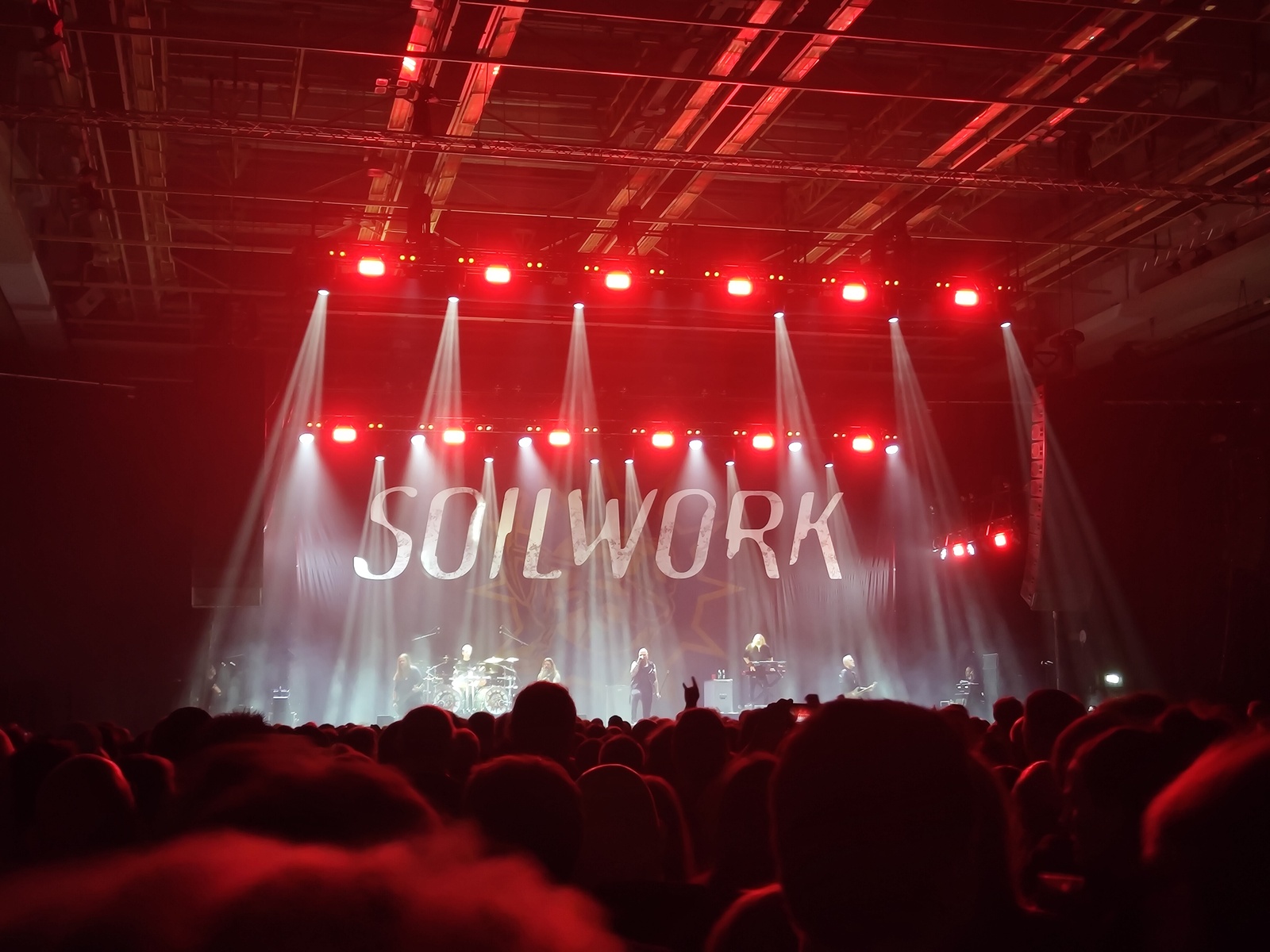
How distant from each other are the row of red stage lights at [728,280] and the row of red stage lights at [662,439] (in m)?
5.14

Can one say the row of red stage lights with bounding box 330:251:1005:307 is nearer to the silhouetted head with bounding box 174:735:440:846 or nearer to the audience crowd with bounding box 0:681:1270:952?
the audience crowd with bounding box 0:681:1270:952

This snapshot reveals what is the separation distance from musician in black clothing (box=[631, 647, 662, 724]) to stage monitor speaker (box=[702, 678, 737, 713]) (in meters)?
1.02

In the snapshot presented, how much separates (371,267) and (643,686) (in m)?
8.89

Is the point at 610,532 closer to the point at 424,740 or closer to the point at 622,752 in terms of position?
the point at 622,752

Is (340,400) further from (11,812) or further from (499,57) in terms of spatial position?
(11,812)

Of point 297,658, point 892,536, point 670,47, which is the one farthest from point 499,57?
point 892,536

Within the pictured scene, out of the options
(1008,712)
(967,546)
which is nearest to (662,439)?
(967,546)

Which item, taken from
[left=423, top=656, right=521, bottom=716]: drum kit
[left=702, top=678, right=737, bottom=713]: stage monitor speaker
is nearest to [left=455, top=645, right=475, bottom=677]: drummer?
[left=423, top=656, right=521, bottom=716]: drum kit

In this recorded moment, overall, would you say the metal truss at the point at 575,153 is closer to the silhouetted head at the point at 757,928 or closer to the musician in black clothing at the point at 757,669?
the silhouetted head at the point at 757,928

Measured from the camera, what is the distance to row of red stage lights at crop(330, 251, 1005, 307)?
37.2 ft

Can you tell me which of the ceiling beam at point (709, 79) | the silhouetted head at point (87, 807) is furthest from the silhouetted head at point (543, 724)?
the ceiling beam at point (709, 79)

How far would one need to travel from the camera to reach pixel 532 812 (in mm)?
2266

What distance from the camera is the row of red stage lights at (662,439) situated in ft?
53.7

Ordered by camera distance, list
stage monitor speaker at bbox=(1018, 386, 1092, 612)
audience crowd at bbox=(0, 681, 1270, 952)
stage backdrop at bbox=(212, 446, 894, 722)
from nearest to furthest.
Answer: audience crowd at bbox=(0, 681, 1270, 952), stage monitor speaker at bbox=(1018, 386, 1092, 612), stage backdrop at bbox=(212, 446, 894, 722)
